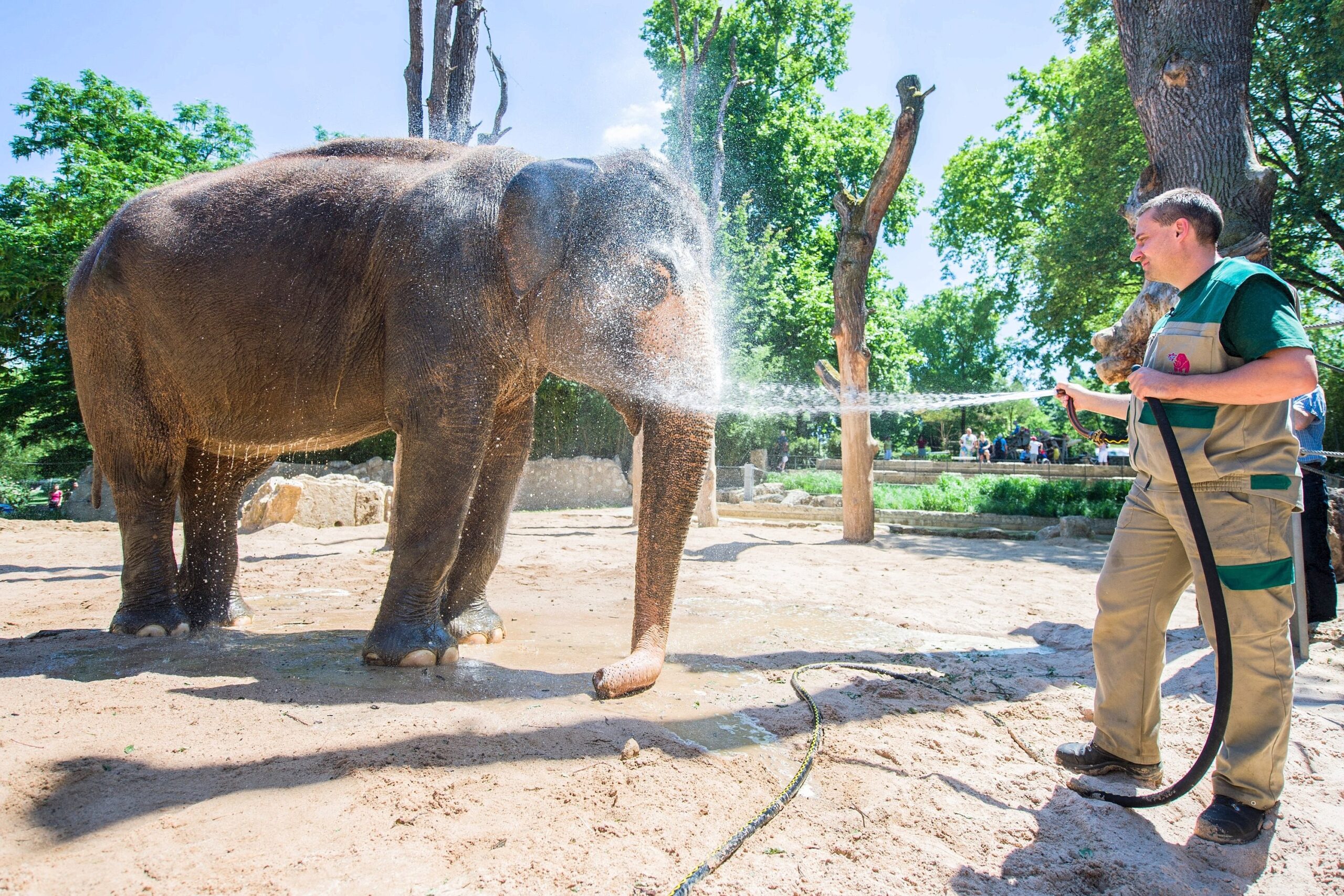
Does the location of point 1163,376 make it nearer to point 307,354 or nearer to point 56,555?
point 307,354

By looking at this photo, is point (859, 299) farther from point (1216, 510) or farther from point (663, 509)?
point (1216, 510)

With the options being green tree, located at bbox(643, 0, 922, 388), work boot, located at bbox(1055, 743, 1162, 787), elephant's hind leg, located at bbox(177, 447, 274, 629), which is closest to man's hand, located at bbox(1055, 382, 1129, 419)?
work boot, located at bbox(1055, 743, 1162, 787)

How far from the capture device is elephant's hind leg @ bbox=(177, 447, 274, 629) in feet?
17.4

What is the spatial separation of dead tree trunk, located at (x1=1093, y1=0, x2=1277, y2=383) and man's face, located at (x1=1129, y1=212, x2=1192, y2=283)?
3.72m

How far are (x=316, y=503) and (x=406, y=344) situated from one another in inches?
370

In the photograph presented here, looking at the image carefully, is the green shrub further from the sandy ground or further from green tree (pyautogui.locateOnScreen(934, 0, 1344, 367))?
green tree (pyautogui.locateOnScreen(934, 0, 1344, 367))

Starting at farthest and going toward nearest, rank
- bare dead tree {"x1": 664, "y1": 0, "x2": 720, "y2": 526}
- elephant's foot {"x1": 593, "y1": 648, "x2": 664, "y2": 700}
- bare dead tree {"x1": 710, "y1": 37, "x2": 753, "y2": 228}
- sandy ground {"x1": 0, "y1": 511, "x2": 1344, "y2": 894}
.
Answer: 1. bare dead tree {"x1": 710, "y1": 37, "x2": 753, "y2": 228}
2. bare dead tree {"x1": 664, "y1": 0, "x2": 720, "y2": 526}
3. elephant's foot {"x1": 593, "y1": 648, "x2": 664, "y2": 700}
4. sandy ground {"x1": 0, "y1": 511, "x2": 1344, "y2": 894}

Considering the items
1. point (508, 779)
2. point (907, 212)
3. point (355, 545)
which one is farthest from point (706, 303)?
point (907, 212)

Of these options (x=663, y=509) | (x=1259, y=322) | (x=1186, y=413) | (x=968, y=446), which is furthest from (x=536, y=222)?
(x=968, y=446)

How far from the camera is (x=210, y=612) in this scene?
5.29m

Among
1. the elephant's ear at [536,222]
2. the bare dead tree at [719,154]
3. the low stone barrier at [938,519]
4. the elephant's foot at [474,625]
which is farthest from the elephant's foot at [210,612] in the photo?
the bare dead tree at [719,154]

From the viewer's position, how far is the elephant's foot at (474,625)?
4.71 meters

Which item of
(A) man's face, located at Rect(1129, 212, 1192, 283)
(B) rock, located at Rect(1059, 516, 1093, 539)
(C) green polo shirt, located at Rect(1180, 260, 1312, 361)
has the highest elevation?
(A) man's face, located at Rect(1129, 212, 1192, 283)

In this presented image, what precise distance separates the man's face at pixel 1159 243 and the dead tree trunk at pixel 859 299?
8165mm
